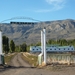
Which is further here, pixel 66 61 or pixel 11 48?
pixel 11 48

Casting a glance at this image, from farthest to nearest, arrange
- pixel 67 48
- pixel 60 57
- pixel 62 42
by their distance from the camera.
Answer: pixel 62 42
pixel 67 48
pixel 60 57

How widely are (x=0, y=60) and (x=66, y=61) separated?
33.6 feet

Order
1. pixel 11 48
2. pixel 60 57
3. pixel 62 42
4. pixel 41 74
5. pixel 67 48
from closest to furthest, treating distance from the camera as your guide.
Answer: pixel 41 74 → pixel 60 57 → pixel 67 48 → pixel 11 48 → pixel 62 42

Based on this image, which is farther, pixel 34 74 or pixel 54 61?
pixel 54 61

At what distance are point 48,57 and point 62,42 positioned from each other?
128m

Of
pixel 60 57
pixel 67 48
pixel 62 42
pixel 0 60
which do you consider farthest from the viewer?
pixel 62 42

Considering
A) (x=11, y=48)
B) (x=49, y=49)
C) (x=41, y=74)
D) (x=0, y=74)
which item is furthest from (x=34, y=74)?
(x=11, y=48)

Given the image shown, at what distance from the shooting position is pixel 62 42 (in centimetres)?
16762

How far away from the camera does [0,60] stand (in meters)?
37.9

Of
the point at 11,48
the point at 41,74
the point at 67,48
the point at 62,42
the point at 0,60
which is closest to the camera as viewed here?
the point at 41,74

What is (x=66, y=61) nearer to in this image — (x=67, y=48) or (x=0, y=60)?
(x=0, y=60)

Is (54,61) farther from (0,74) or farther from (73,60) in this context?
(0,74)

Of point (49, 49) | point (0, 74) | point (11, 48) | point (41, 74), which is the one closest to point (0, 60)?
point (0, 74)

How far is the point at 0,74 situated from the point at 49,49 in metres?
115
